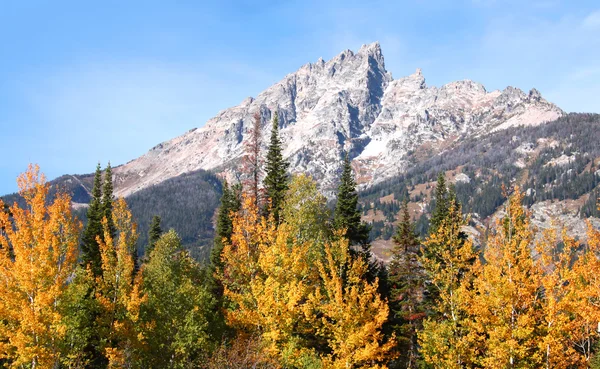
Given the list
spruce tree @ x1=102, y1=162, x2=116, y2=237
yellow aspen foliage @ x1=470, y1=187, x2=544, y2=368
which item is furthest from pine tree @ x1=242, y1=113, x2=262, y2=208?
yellow aspen foliage @ x1=470, y1=187, x2=544, y2=368

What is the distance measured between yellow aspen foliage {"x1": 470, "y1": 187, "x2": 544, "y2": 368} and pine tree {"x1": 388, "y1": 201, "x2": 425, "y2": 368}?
13.8m

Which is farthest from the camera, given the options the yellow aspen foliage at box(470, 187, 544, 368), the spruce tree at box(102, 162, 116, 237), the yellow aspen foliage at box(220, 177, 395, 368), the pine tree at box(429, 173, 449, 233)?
the spruce tree at box(102, 162, 116, 237)

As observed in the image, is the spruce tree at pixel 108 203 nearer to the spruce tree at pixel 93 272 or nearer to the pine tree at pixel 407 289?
the spruce tree at pixel 93 272

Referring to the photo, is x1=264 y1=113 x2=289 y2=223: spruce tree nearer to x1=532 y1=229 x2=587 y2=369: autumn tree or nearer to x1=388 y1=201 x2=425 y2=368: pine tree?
x1=388 y1=201 x2=425 y2=368: pine tree

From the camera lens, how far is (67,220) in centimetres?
3416

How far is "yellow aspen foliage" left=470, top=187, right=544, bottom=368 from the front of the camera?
83.4 feet

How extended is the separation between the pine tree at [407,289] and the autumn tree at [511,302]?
45.2 ft

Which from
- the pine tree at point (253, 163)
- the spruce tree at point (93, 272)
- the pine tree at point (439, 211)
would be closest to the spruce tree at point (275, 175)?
the pine tree at point (253, 163)

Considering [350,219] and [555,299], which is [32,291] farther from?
[555,299]

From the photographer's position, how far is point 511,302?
2620cm

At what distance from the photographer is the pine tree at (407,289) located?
4197 cm

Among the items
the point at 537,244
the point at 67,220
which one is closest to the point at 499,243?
the point at 537,244

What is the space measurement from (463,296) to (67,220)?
30.2m

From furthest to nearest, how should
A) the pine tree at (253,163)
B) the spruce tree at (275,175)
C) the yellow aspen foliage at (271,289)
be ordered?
the spruce tree at (275,175)
the pine tree at (253,163)
the yellow aspen foliage at (271,289)
